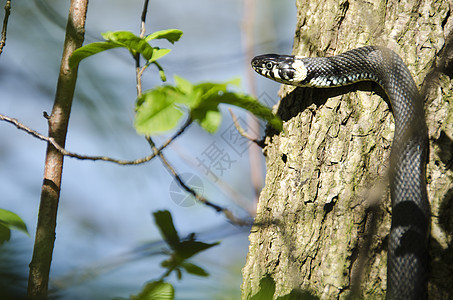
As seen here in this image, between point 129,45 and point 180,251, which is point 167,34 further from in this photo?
point 180,251

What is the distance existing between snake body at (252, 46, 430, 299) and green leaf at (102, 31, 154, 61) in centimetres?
107

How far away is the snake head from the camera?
2.15 metres

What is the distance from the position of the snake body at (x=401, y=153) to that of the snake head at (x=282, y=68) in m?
0.03

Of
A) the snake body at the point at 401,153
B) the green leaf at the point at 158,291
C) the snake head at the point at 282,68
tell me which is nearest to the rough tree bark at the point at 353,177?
the snake body at the point at 401,153

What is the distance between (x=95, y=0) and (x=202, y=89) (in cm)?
358

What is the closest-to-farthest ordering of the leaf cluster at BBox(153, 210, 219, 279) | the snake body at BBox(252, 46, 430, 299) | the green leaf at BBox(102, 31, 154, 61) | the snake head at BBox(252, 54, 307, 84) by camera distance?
1. the leaf cluster at BBox(153, 210, 219, 279)
2. the green leaf at BBox(102, 31, 154, 61)
3. the snake body at BBox(252, 46, 430, 299)
4. the snake head at BBox(252, 54, 307, 84)

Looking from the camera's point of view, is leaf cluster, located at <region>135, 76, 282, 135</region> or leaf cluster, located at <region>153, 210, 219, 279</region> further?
leaf cluster, located at <region>153, 210, 219, 279</region>

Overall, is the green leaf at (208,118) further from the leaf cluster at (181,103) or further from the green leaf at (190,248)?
the green leaf at (190,248)

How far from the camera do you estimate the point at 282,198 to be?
1939 millimetres

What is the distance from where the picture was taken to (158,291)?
0.97 meters

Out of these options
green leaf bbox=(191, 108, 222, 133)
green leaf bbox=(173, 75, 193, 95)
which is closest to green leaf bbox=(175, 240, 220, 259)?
green leaf bbox=(191, 108, 222, 133)

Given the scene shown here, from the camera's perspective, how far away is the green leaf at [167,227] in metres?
1.12

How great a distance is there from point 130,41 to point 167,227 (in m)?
0.66

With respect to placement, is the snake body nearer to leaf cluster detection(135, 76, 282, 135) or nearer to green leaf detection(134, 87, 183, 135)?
leaf cluster detection(135, 76, 282, 135)
